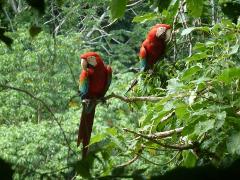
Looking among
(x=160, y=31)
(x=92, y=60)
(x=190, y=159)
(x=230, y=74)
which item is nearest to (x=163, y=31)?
(x=160, y=31)

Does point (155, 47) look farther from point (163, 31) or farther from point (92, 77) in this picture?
point (92, 77)

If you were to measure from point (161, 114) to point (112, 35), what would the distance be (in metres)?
4.77

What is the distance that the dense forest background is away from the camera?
715 millimetres

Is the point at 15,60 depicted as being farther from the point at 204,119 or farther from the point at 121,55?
the point at 204,119

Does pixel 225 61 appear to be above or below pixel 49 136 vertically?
above

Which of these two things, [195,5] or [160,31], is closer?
[195,5]

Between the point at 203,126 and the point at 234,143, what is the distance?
63 millimetres

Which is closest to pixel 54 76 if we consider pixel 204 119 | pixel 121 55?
pixel 121 55

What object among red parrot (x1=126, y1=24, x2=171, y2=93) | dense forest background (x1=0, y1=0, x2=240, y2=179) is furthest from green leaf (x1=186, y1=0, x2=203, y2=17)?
red parrot (x1=126, y1=24, x2=171, y2=93)

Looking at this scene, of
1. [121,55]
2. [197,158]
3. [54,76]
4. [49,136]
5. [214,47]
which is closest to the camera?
[197,158]

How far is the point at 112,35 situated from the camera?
18.9 ft

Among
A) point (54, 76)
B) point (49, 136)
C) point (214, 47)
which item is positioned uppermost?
point (214, 47)

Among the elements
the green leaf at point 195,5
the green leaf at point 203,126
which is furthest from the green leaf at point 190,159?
the green leaf at point 195,5

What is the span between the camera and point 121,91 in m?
3.34
